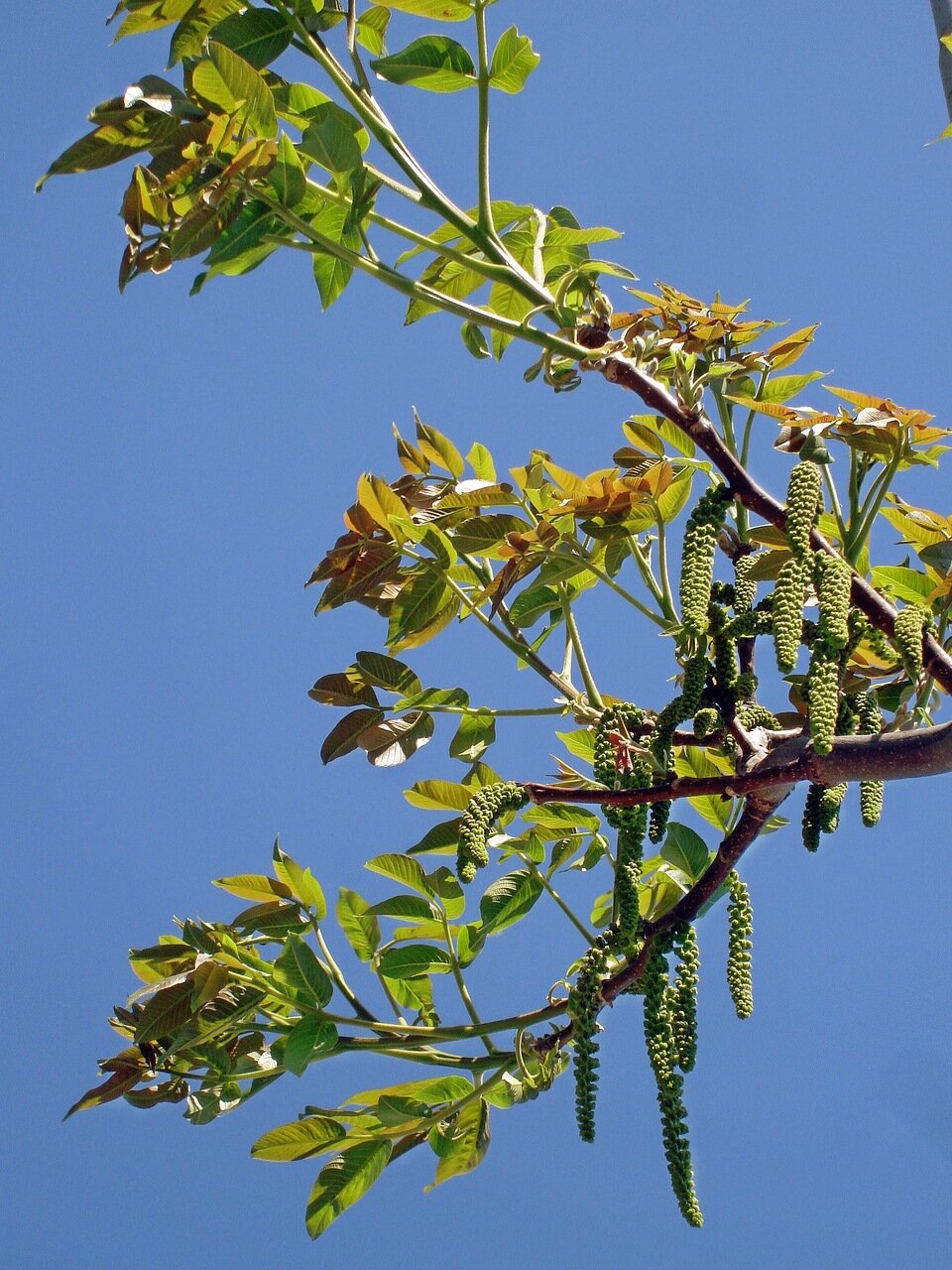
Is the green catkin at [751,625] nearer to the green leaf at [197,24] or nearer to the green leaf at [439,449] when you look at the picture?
the green leaf at [439,449]

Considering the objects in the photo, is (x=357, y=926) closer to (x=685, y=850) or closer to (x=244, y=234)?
(x=685, y=850)

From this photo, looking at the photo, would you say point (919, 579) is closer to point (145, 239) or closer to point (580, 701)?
point (580, 701)

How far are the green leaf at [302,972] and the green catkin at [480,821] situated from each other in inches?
13.2

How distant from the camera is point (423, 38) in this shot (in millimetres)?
1934

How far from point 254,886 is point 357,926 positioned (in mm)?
206

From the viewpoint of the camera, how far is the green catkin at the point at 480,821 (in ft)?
5.85

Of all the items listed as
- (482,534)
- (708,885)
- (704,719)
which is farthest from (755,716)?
(482,534)

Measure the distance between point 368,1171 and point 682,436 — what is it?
4.23 feet

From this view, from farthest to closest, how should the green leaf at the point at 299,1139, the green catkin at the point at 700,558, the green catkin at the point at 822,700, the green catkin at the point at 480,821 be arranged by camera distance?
the green leaf at the point at 299,1139 → the green catkin at the point at 480,821 → the green catkin at the point at 700,558 → the green catkin at the point at 822,700

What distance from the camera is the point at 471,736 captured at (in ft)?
7.36

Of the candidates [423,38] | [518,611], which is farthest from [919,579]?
[423,38]

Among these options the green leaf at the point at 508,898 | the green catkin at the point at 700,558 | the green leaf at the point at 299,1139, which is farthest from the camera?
the green leaf at the point at 508,898

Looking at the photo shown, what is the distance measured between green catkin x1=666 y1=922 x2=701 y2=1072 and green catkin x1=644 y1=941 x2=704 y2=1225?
0.02m

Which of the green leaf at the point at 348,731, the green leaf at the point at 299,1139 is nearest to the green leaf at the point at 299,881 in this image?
the green leaf at the point at 348,731
